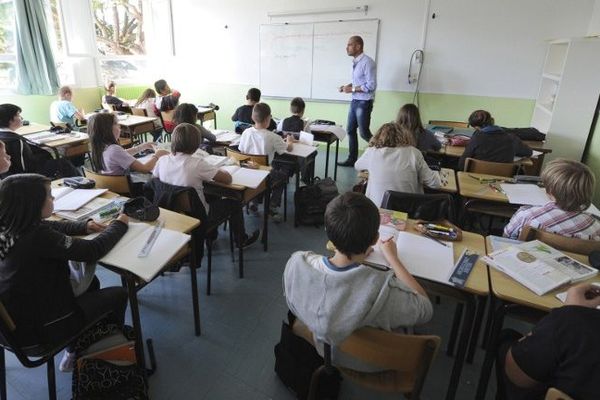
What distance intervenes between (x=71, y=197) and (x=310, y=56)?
4958mm

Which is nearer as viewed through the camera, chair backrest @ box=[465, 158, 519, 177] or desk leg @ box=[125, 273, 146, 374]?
desk leg @ box=[125, 273, 146, 374]

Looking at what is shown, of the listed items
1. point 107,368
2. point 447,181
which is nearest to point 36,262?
point 107,368

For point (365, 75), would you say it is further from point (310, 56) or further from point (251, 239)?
point (251, 239)

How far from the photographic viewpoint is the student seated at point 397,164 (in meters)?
2.46

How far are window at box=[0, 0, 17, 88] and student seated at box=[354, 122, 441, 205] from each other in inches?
224

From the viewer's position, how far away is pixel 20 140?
3.15 meters

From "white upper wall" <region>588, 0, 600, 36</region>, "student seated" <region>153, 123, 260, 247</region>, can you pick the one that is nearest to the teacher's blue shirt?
"white upper wall" <region>588, 0, 600, 36</region>

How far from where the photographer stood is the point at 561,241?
5.58 ft

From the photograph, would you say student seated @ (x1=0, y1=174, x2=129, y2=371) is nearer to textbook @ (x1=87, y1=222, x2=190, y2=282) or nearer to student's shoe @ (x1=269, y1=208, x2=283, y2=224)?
textbook @ (x1=87, y1=222, x2=190, y2=282)

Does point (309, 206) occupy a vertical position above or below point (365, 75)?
below

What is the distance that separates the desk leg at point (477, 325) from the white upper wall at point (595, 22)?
4432 mm

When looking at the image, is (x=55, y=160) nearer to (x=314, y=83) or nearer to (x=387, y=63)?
(x=314, y=83)

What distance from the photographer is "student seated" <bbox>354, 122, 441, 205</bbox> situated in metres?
2.46

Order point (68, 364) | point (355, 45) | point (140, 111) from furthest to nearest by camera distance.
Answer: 1. point (140, 111)
2. point (355, 45)
3. point (68, 364)
